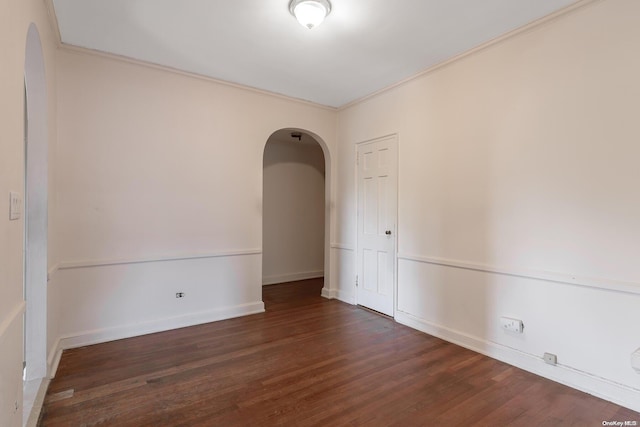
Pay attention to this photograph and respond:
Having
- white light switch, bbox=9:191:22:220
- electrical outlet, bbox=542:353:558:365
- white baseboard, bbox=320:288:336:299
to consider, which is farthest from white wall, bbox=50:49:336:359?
electrical outlet, bbox=542:353:558:365

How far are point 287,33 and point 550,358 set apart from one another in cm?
333

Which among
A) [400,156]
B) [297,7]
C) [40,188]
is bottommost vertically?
[40,188]

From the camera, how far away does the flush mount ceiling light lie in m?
2.24

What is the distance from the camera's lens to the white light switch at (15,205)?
1.39 metres

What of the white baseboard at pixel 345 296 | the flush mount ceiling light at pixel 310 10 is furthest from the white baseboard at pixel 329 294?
the flush mount ceiling light at pixel 310 10

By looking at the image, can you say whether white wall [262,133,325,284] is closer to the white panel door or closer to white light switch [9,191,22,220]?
the white panel door

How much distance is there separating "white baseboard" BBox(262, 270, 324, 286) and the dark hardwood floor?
7.42ft

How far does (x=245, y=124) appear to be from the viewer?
3863 mm

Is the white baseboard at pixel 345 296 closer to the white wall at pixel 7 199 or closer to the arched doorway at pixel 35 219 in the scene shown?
the arched doorway at pixel 35 219

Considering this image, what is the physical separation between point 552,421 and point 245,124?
12.6 ft

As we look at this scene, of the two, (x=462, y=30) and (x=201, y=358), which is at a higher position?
(x=462, y=30)

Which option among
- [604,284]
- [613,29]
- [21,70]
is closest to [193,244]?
[21,70]

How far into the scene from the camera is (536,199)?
250 centimetres

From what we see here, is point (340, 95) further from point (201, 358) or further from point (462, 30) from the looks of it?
point (201, 358)
